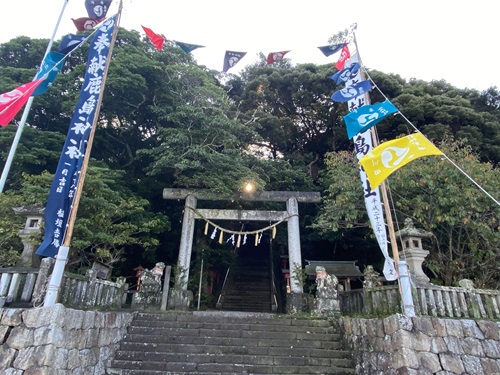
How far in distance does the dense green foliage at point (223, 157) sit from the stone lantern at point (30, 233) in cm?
147

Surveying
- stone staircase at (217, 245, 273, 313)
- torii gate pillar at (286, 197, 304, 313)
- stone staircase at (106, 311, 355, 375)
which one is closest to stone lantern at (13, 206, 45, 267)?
→ stone staircase at (106, 311, 355, 375)

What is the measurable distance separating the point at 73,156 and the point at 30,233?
207 centimetres

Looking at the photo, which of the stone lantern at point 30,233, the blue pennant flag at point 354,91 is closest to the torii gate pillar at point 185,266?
the stone lantern at point 30,233

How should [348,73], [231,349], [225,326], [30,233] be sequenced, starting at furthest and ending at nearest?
[348,73]
[225,326]
[231,349]
[30,233]

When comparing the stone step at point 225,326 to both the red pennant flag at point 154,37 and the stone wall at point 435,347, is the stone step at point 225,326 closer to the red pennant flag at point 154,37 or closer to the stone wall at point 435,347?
the stone wall at point 435,347

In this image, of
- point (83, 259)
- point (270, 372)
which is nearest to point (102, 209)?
point (83, 259)

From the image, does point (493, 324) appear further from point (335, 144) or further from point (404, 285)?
point (335, 144)

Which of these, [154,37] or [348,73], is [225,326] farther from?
[154,37]

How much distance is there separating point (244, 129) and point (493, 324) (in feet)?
37.1

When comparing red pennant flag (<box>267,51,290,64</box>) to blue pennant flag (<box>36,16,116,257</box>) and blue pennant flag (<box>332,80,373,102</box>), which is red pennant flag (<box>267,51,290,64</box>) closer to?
blue pennant flag (<box>332,80,373,102</box>)

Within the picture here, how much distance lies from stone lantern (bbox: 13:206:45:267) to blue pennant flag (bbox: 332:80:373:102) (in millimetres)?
7196

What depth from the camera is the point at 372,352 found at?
18.8ft

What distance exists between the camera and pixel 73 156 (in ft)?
19.4

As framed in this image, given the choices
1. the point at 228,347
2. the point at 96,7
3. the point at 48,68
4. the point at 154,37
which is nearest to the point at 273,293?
the point at 228,347
